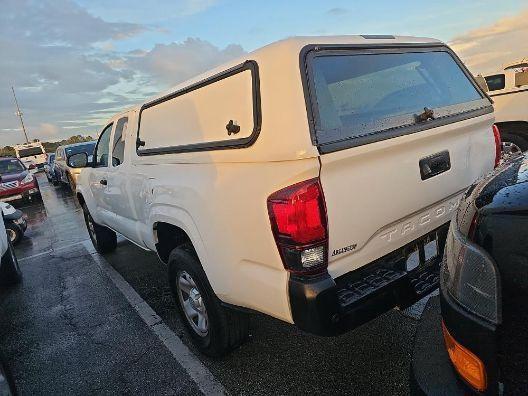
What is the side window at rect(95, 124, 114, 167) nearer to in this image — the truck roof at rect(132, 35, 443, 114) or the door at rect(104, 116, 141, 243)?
the door at rect(104, 116, 141, 243)

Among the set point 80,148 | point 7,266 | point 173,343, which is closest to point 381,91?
point 173,343

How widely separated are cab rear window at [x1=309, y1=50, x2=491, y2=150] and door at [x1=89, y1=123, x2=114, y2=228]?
A: 3198mm

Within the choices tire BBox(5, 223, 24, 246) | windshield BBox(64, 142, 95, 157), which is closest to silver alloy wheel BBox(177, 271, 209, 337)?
tire BBox(5, 223, 24, 246)

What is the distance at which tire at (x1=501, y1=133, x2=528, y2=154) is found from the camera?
7.36 metres

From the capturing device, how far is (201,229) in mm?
2631

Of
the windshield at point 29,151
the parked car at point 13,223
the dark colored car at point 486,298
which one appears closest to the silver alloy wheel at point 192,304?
the dark colored car at point 486,298

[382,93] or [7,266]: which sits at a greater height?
[382,93]

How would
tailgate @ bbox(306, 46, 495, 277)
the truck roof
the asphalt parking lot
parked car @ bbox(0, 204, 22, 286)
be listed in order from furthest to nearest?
parked car @ bbox(0, 204, 22, 286) < the asphalt parking lot < the truck roof < tailgate @ bbox(306, 46, 495, 277)

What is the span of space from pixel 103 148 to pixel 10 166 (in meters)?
11.5

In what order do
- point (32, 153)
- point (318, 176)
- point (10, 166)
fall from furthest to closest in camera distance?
point (32, 153), point (10, 166), point (318, 176)

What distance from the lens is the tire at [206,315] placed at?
284 centimetres

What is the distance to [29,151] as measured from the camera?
3114cm

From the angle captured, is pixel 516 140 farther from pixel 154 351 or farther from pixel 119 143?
pixel 154 351

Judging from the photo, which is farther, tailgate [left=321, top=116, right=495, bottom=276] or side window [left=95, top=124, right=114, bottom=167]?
side window [left=95, top=124, right=114, bottom=167]
